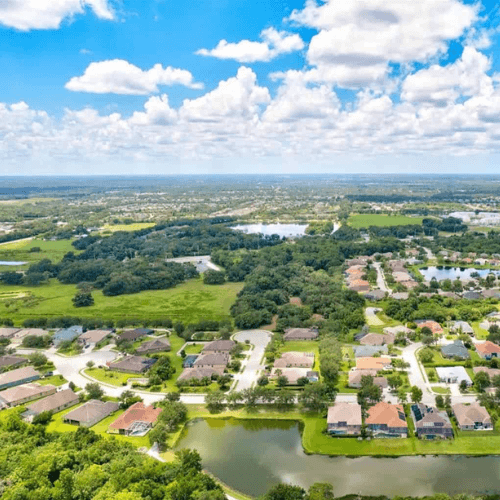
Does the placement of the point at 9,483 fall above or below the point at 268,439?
above

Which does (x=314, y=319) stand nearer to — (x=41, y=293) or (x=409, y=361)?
(x=409, y=361)

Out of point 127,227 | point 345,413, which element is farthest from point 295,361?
point 127,227

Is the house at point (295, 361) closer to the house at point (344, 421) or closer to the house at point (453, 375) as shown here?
the house at point (344, 421)

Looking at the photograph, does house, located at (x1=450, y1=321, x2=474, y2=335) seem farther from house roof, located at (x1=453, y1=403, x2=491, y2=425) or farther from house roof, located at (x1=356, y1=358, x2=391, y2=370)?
house roof, located at (x1=453, y1=403, x2=491, y2=425)

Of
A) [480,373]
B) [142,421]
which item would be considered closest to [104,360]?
[142,421]

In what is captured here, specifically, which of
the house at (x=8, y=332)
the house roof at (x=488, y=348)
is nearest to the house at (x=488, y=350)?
the house roof at (x=488, y=348)

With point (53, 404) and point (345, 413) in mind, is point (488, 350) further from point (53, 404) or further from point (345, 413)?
point (53, 404)
